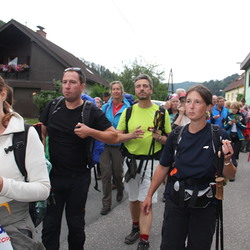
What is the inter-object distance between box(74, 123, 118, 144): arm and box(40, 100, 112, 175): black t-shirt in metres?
0.09

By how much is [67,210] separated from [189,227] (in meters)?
1.22

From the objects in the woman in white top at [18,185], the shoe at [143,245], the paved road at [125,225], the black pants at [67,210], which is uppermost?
the woman in white top at [18,185]

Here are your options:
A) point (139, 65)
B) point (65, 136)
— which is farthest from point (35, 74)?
point (65, 136)

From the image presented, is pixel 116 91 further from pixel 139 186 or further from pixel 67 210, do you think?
pixel 67 210

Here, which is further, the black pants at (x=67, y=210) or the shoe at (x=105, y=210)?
the shoe at (x=105, y=210)

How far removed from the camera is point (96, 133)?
278cm

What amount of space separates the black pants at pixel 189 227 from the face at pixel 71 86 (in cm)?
136

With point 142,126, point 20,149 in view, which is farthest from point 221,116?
point 20,149

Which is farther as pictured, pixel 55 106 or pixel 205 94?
pixel 55 106

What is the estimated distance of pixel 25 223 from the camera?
1.84 meters

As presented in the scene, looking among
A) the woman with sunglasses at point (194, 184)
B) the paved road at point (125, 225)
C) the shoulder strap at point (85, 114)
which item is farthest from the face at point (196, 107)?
the paved road at point (125, 225)

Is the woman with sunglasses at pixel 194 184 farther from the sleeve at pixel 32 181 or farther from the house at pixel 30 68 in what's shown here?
the house at pixel 30 68

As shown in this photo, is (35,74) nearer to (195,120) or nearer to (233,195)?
(233,195)

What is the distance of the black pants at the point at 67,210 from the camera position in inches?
113
